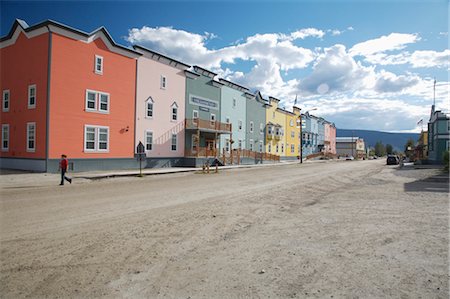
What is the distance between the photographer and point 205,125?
114ft

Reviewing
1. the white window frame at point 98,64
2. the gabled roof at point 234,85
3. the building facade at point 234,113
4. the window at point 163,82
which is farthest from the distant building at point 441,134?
the white window frame at point 98,64

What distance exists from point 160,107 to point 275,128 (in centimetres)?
2846

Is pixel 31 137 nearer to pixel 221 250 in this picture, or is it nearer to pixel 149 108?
pixel 149 108

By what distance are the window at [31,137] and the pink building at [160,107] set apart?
26.4 feet

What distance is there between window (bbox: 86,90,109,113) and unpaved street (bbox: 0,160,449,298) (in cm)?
1495

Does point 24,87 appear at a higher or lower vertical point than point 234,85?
lower

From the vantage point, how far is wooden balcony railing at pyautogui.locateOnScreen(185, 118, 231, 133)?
33.7 metres

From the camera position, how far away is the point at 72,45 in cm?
2288

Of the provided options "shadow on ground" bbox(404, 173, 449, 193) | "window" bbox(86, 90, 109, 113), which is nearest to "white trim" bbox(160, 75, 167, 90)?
"window" bbox(86, 90, 109, 113)

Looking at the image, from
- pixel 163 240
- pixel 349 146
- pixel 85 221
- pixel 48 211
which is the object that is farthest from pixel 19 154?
pixel 349 146

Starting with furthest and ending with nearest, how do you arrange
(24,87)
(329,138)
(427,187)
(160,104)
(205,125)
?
(329,138) → (205,125) → (160,104) → (24,87) → (427,187)

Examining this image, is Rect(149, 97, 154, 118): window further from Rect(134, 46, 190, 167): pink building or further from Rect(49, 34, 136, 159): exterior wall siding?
Rect(49, 34, 136, 159): exterior wall siding

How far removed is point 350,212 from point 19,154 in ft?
77.5

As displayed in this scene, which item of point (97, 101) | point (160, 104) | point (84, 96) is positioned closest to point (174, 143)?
point (160, 104)
